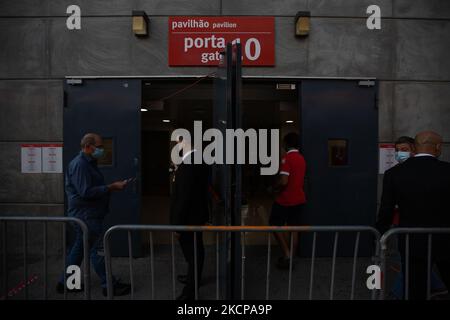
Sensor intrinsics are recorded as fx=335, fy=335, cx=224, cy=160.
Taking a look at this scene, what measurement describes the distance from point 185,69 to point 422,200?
3816mm

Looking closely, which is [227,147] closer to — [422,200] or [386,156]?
[422,200]

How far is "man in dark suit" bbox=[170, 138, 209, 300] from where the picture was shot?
3693 mm

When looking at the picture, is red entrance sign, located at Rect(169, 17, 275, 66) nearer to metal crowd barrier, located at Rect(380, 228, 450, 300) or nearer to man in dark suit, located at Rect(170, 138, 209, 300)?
man in dark suit, located at Rect(170, 138, 209, 300)

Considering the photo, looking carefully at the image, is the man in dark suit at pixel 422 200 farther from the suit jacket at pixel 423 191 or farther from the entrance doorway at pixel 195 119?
the entrance doorway at pixel 195 119

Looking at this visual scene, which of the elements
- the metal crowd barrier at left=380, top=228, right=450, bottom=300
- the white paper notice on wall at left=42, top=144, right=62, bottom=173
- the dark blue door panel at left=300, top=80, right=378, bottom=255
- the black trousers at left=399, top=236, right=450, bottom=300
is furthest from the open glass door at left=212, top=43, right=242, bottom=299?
the white paper notice on wall at left=42, top=144, right=62, bottom=173

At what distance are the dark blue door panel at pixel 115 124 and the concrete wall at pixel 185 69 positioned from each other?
0.23m

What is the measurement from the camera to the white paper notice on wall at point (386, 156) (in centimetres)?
536

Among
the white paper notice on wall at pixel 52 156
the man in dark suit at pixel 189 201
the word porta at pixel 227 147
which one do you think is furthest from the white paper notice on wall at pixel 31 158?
the man in dark suit at pixel 189 201

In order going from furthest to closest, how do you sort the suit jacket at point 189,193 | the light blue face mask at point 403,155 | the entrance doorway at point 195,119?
1. the entrance doorway at point 195,119
2. the light blue face mask at point 403,155
3. the suit jacket at point 189,193

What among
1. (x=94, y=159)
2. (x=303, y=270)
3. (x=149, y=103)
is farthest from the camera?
(x=149, y=103)

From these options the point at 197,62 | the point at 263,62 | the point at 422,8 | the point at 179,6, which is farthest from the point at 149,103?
the point at 422,8

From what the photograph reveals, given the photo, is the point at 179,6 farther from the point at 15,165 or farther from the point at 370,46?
the point at 15,165

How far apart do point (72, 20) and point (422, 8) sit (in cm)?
559

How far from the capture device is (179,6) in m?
5.30
